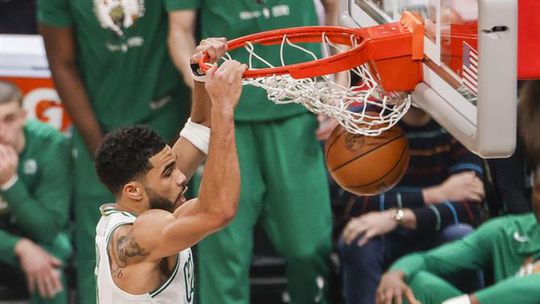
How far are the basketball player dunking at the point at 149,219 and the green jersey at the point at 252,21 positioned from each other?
1.45 metres

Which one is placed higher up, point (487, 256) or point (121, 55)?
point (121, 55)

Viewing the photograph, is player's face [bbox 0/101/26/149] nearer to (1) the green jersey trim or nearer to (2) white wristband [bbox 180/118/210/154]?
(2) white wristband [bbox 180/118/210/154]

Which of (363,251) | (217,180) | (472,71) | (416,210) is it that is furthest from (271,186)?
(472,71)

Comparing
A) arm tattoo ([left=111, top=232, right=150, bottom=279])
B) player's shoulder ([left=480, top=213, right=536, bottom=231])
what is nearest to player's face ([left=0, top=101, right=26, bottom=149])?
arm tattoo ([left=111, top=232, right=150, bottom=279])

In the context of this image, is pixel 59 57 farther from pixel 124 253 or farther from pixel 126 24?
pixel 124 253

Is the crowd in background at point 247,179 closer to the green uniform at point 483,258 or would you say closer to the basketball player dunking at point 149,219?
the green uniform at point 483,258

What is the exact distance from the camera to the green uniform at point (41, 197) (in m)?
6.23

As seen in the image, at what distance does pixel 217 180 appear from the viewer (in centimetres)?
408

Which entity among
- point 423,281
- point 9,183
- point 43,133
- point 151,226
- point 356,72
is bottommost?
point 423,281

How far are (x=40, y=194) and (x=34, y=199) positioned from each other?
38mm

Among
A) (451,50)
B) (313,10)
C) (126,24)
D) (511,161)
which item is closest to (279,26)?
(313,10)

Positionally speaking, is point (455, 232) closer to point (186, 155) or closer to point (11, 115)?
point (186, 155)

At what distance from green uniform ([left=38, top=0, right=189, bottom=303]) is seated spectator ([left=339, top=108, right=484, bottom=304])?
3.16 ft

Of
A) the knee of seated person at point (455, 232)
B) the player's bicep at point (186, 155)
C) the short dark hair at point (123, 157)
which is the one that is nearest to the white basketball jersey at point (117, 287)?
the short dark hair at point (123, 157)
